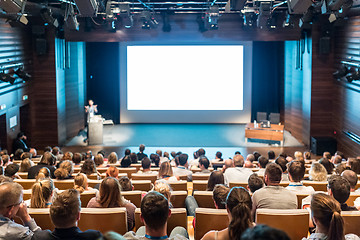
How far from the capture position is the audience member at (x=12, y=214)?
11.0 ft

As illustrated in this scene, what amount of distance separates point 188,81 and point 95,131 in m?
4.24

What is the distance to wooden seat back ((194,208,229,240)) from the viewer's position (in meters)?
3.79

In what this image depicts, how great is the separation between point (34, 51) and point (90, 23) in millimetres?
1746

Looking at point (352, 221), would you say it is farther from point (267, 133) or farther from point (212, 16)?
point (267, 133)

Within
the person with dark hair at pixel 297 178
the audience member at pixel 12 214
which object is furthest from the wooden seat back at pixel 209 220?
the person with dark hair at pixel 297 178

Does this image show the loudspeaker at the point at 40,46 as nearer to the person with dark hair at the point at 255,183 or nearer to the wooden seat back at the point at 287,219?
the person with dark hair at the point at 255,183

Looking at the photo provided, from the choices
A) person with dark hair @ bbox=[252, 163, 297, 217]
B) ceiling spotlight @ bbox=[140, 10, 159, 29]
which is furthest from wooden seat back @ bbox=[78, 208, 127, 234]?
ceiling spotlight @ bbox=[140, 10, 159, 29]

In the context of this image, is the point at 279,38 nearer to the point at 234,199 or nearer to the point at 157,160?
the point at 157,160

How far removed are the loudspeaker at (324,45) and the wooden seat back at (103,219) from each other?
10.4 meters

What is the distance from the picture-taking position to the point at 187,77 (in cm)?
1658

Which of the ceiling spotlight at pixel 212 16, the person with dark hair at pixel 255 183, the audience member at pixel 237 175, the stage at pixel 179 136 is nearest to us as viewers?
the person with dark hair at pixel 255 183

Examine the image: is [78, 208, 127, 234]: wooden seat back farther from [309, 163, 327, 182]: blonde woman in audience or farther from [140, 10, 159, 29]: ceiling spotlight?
[140, 10, 159, 29]: ceiling spotlight

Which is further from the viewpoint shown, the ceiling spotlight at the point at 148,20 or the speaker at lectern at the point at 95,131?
the speaker at lectern at the point at 95,131

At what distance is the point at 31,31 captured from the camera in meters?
13.1
